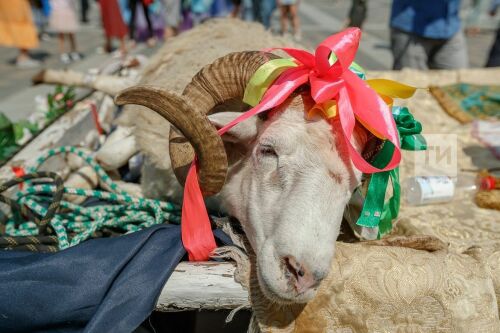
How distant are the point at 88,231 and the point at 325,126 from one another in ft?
4.18

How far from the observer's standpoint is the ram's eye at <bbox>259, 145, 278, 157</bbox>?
1952mm

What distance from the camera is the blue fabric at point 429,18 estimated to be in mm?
4449

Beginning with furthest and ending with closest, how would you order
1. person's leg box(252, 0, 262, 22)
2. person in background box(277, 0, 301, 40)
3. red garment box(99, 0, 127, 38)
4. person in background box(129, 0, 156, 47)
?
person in background box(277, 0, 301, 40)
red garment box(99, 0, 127, 38)
person's leg box(252, 0, 262, 22)
person in background box(129, 0, 156, 47)

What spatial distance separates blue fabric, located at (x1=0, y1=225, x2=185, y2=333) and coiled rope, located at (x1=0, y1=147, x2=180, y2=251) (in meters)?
0.45

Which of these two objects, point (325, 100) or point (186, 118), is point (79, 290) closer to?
point (186, 118)

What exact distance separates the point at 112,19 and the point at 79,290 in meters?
8.83

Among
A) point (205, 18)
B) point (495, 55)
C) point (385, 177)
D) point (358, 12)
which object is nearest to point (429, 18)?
point (358, 12)

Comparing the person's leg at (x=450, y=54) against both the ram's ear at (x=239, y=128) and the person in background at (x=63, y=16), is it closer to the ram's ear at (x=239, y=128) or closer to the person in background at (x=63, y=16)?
the ram's ear at (x=239, y=128)

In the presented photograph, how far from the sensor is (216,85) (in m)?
2.13

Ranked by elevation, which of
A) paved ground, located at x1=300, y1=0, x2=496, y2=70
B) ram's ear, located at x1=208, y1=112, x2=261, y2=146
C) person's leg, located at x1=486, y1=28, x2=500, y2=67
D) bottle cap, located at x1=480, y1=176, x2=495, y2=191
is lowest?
paved ground, located at x1=300, y1=0, x2=496, y2=70

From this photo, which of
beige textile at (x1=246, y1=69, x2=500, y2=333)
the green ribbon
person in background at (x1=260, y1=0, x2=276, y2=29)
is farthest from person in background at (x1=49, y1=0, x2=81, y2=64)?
beige textile at (x1=246, y1=69, x2=500, y2=333)

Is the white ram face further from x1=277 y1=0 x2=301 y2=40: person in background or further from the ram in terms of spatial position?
x1=277 y1=0 x2=301 y2=40: person in background

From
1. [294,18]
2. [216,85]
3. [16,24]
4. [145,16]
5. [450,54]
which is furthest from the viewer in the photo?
[294,18]

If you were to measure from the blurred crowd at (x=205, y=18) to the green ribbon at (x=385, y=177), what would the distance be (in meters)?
2.75
